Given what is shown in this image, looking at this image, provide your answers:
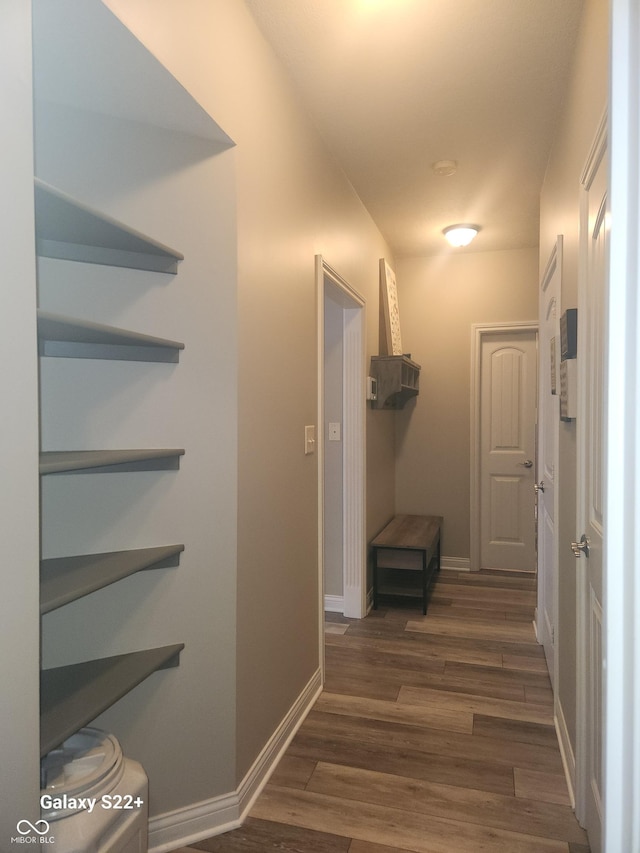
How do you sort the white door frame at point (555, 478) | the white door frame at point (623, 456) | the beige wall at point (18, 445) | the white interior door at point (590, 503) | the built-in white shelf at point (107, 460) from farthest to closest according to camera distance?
the white door frame at point (555, 478), the white interior door at point (590, 503), the built-in white shelf at point (107, 460), the beige wall at point (18, 445), the white door frame at point (623, 456)

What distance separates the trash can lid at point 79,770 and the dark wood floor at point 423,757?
0.65 metres

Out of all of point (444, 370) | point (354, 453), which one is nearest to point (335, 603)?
point (354, 453)

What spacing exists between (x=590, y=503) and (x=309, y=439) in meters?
1.23

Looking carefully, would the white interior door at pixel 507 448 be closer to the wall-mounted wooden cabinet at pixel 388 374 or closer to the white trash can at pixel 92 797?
the wall-mounted wooden cabinet at pixel 388 374

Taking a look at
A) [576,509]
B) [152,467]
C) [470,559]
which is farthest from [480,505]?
[152,467]

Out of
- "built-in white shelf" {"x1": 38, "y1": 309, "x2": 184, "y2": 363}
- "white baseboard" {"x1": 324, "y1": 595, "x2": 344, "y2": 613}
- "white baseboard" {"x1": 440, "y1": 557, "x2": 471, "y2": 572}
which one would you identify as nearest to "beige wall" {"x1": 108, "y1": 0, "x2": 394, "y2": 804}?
"built-in white shelf" {"x1": 38, "y1": 309, "x2": 184, "y2": 363}

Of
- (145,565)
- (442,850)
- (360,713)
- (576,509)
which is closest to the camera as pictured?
(145,565)

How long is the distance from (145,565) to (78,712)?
0.39 m

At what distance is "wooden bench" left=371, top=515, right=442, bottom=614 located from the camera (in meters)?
3.79

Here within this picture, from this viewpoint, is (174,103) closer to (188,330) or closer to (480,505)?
(188,330)

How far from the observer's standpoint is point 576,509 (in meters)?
1.93

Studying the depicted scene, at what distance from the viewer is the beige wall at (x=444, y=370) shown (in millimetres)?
4688

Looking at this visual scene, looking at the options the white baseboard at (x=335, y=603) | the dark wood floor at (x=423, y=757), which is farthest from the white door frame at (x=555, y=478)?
the white baseboard at (x=335, y=603)

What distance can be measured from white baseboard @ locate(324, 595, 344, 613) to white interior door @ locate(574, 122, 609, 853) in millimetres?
2001
